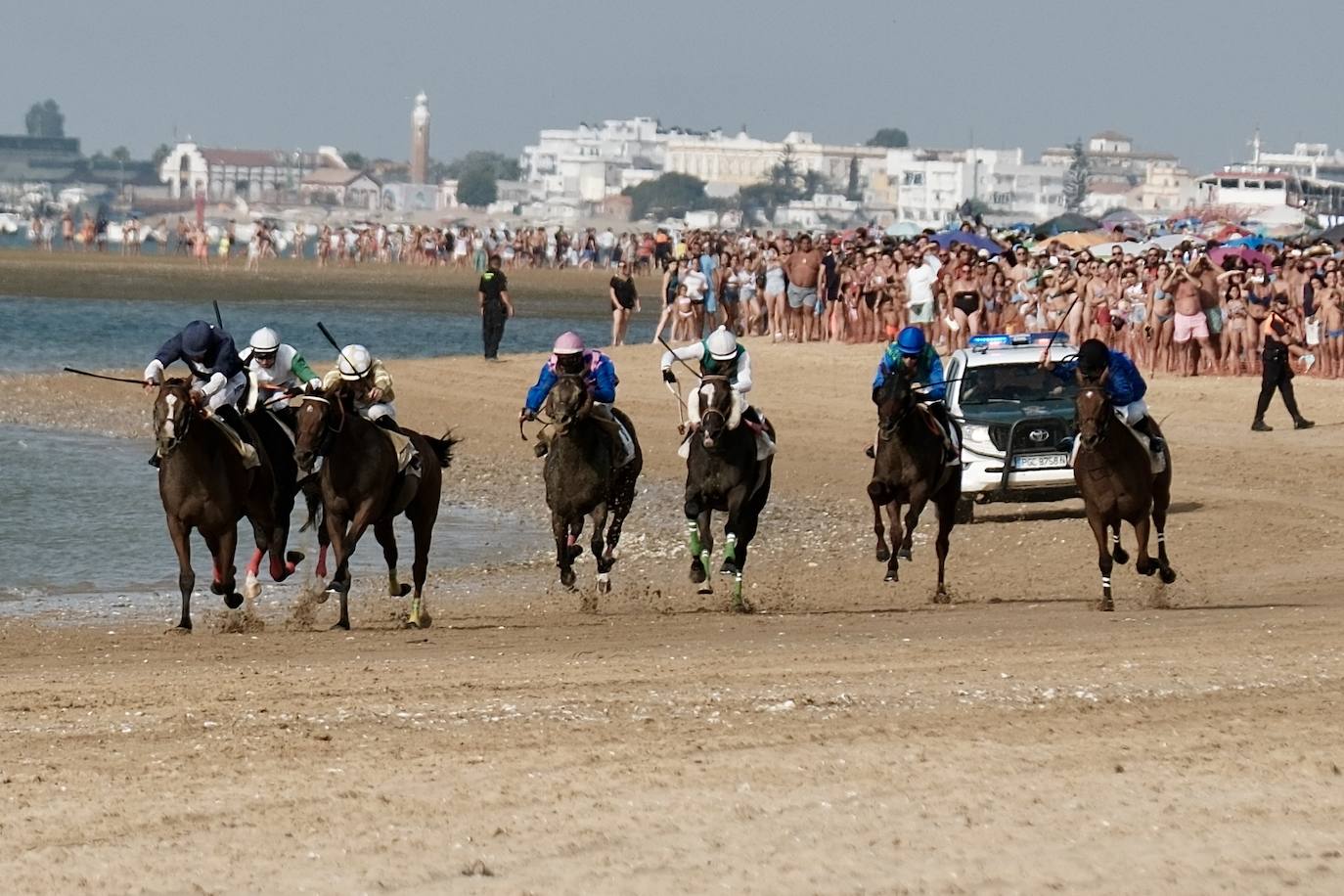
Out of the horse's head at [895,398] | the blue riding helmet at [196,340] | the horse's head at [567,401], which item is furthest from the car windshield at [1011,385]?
the blue riding helmet at [196,340]

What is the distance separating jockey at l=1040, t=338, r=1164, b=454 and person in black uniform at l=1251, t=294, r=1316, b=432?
32.2ft

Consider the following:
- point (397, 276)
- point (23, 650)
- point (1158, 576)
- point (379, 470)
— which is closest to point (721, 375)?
point (379, 470)

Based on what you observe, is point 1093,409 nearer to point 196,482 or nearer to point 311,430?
point 311,430

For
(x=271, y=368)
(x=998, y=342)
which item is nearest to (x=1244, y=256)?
(x=998, y=342)

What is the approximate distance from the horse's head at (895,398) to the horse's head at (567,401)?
2.05 meters

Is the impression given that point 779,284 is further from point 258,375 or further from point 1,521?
point 258,375

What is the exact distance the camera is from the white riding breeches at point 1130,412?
16.2m

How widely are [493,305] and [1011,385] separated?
1623 cm

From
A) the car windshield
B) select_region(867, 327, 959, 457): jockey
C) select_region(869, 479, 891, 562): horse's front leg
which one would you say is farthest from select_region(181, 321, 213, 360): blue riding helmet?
the car windshield

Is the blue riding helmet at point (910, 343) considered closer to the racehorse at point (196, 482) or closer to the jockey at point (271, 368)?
the jockey at point (271, 368)

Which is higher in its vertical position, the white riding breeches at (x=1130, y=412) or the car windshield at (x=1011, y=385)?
the white riding breeches at (x=1130, y=412)

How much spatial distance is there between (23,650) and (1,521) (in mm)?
8581

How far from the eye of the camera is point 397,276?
266 feet

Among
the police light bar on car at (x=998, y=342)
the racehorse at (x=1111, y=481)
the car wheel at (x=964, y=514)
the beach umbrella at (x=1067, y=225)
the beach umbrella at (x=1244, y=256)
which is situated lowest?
the car wheel at (x=964, y=514)
